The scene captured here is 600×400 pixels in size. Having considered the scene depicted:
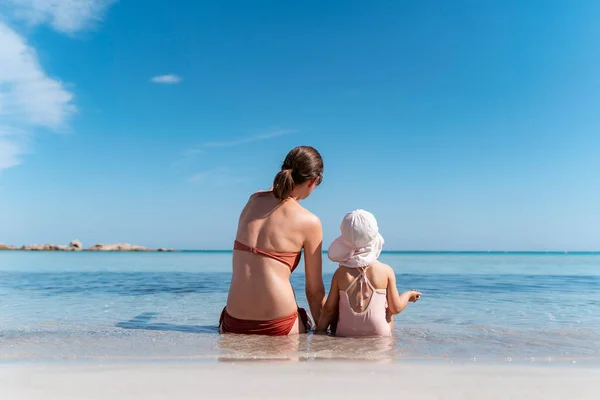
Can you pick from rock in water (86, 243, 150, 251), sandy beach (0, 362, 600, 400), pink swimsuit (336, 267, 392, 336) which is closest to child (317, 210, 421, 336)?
pink swimsuit (336, 267, 392, 336)

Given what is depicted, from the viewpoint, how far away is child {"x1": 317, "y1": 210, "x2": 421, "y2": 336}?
397 centimetres

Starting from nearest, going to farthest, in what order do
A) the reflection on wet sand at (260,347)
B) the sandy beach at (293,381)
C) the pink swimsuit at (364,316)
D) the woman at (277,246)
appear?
the sandy beach at (293,381) < the reflection on wet sand at (260,347) < the woman at (277,246) < the pink swimsuit at (364,316)

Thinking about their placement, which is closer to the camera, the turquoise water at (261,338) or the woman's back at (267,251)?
the turquoise water at (261,338)

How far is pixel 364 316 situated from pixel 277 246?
0.95 metres

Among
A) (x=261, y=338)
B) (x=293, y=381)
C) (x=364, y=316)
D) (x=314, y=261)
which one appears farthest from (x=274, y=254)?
(x=293, y=381)

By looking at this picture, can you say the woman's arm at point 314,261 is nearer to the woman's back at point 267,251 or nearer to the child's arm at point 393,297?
the woman's back at point 267,251

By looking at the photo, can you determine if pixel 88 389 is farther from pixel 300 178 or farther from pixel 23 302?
pixel 23 302

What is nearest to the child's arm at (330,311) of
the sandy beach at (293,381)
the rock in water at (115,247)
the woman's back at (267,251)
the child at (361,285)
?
the child at (361,285)

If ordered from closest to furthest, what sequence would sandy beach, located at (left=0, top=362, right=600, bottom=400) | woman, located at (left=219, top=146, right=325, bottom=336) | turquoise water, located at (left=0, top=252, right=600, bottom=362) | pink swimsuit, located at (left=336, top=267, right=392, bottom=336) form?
sandy beach, located at (left=0, top=362, right=600, bottom=400) < turquoise water, located at (left=0, top=252, right=600, bottom=362) < woman, located at (left=219, top=146, right=325, bottom=336) < pink swimsuit, located at (left=336, top=267, right=392, bottom=336)

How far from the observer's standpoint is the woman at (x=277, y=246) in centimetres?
391

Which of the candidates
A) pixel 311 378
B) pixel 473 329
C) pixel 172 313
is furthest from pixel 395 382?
pixel 172 313

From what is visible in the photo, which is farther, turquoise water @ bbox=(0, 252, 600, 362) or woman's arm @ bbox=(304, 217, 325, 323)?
woman's arm @ bbox=(304, 217, 325, 323)

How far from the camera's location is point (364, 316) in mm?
4094

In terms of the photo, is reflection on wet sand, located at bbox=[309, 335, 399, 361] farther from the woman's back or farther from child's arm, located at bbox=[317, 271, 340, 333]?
the woman's back
